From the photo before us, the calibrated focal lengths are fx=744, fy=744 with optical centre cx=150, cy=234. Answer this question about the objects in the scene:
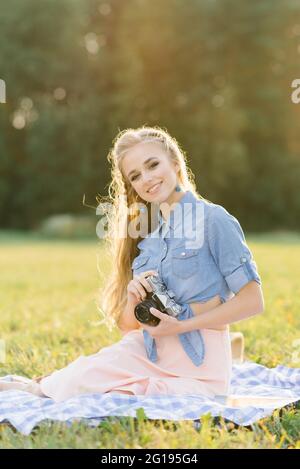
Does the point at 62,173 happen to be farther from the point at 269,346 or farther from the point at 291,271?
the point at 269,346

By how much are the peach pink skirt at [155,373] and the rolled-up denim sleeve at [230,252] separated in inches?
9.3

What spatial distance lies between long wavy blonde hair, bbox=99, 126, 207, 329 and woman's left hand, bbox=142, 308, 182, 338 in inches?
15.0

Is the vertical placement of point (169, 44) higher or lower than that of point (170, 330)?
higher

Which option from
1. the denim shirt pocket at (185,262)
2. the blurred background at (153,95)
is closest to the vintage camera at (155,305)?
the denim shirt pocket at (185,262)

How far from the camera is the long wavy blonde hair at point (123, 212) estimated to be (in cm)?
308

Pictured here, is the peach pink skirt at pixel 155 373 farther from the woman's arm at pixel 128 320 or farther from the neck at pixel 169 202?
the neck at pixel 169 202

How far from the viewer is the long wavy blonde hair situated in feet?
10.1

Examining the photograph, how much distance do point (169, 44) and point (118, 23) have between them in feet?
6.03

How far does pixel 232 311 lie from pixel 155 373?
0.40 metres

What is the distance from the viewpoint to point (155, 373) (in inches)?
113

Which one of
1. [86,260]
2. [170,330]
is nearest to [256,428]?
[170,330]

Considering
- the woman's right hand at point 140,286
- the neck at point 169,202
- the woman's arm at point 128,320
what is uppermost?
the neck at point 169,202

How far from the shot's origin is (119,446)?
7.76ft
